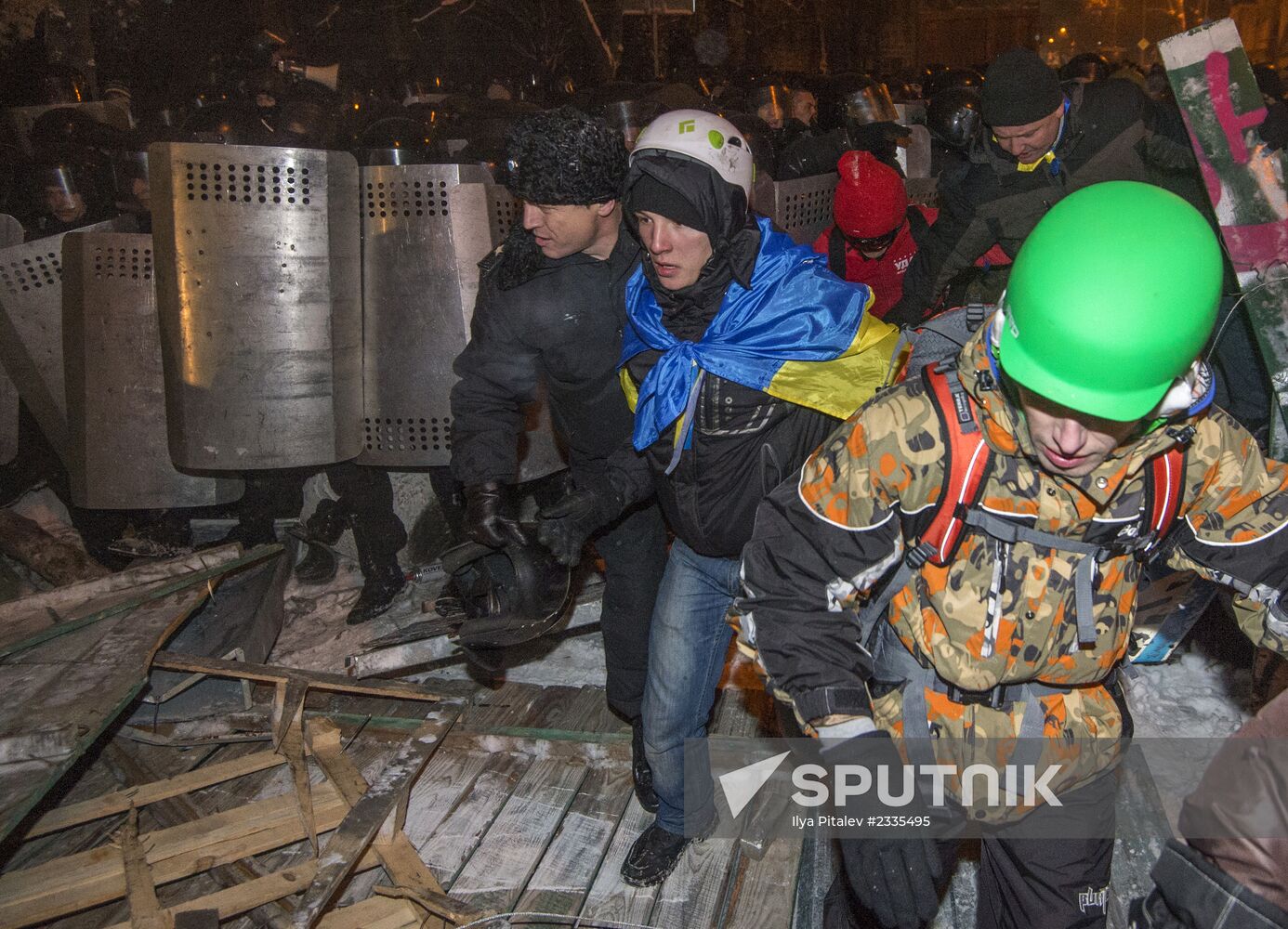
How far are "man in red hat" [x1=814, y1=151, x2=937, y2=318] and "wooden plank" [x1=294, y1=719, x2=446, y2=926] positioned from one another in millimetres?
3243

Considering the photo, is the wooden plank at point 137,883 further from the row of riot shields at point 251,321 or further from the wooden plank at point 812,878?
the row of riot shields at point 251,321

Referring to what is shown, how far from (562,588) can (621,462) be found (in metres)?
0.53

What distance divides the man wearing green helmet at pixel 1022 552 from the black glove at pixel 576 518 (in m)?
1.02

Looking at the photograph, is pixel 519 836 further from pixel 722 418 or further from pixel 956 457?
pixel 956 457

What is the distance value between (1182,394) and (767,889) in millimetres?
2095

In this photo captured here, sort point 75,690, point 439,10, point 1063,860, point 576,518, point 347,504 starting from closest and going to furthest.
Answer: point 1063,860 < point 576,518 < point 75,690 < point 347,504 < point 439,10

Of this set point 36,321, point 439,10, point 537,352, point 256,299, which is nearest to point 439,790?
point 537,352

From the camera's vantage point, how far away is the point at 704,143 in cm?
245

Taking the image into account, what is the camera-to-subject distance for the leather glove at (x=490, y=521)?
2.93 meters

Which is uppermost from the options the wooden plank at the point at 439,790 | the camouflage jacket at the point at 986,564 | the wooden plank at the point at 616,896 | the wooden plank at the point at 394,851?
the camouflage jacket at the point at 986,564

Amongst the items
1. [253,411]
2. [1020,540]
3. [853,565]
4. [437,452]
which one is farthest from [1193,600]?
[253,411]

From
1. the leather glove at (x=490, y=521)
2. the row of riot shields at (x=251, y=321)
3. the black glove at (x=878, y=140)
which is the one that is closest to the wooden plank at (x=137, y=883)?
the leather glove at (x=490, y=521)

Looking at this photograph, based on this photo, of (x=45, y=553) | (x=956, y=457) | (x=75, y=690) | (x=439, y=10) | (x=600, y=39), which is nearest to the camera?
(x=956, y=457)

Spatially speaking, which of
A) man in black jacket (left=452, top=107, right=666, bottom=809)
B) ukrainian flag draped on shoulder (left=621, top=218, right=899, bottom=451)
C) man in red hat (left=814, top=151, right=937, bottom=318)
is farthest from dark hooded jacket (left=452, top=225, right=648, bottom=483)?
man in red hat (left=814, top=151, right=937, bottom=318)
